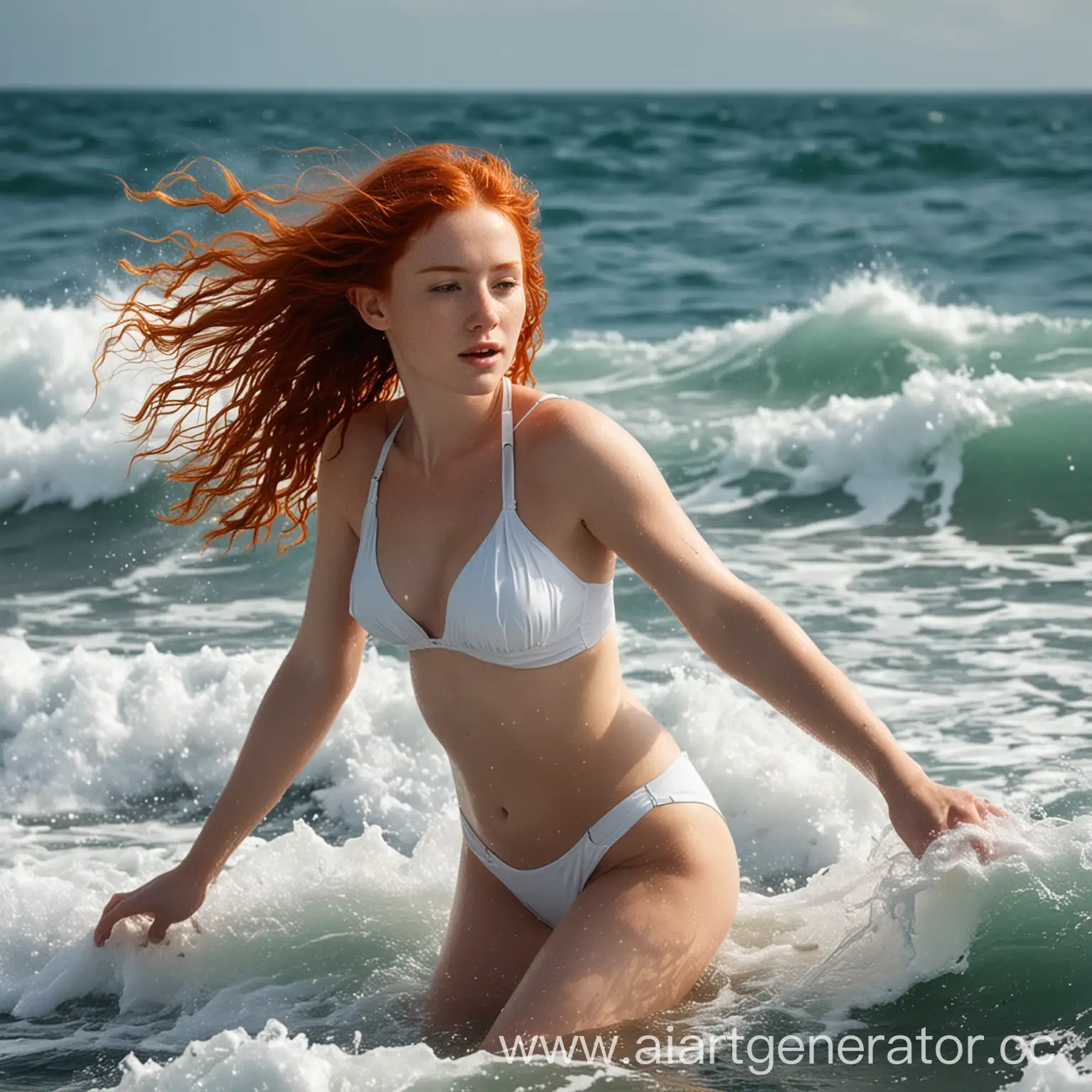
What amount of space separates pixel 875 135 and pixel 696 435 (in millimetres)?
26272

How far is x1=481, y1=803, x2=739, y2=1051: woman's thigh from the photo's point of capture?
9.48ft

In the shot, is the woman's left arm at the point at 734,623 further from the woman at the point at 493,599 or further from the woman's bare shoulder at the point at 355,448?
the woman's bare shoulder at the point at 355,448

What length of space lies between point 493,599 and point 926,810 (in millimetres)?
874

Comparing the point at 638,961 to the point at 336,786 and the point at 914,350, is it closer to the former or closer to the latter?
the point at 336,786

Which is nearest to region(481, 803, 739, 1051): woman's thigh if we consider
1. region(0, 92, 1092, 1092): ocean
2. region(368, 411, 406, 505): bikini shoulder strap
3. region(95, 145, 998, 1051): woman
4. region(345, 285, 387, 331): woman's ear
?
region(95, 145, 998, 1051): woman

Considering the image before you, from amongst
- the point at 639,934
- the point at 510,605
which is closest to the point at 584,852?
the point at 639,934

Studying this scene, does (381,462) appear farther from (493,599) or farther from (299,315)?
(493,599)

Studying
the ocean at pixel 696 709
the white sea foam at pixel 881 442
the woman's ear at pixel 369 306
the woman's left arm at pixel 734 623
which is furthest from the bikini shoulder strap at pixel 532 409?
the white sea foam at pixel 881 442

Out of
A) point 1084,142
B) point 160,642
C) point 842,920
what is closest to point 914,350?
point 160,642

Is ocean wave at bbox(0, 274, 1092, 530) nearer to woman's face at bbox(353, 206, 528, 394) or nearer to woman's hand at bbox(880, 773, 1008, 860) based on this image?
woman's face at bbox(353, 206, 528, 394)

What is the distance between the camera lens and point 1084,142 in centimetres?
3322

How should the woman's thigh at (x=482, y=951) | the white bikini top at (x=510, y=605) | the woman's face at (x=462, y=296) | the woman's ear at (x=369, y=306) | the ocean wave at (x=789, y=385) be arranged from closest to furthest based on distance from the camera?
the white bikini top at (x=510, y=605) < the woman's face at (x=462, y=296) < the woman's ear at (x=369, y=306) < the woman's thigh at (x=482, y=951) < the ocean wave at (x=789, y=385)

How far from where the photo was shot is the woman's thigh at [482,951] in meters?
3.31

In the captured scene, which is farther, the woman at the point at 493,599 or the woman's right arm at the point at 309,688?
the woman's right arm at the point at 309,688
